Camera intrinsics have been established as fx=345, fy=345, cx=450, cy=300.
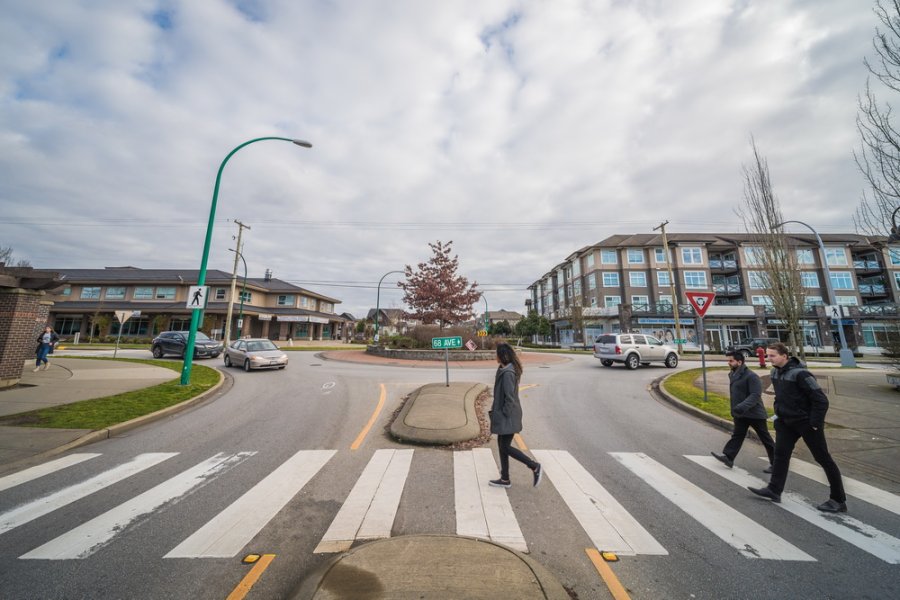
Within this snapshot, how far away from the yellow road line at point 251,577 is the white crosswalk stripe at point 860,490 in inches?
263

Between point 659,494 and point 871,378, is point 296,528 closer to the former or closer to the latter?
point 659,494

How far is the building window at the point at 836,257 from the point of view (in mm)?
42334

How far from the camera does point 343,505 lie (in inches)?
154

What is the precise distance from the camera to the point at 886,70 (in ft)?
21.4

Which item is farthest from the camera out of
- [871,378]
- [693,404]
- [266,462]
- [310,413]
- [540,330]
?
[540,330]

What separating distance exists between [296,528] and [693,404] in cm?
993

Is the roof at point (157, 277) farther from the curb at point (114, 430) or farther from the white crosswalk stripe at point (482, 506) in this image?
the white crosswalk stripe at point (482, 506)

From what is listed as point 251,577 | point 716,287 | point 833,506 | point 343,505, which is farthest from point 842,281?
point 251,577

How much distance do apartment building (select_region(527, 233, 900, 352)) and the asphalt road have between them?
36507 millimetres

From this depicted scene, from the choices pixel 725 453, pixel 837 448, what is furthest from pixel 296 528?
pixel 837 448

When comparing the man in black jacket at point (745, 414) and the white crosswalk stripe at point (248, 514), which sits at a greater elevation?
the man in black jacket at point (745, 414)

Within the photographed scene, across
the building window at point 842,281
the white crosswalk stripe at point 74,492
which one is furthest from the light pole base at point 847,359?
the building window at point 842,281

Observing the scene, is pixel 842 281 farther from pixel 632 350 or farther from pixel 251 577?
pixel 251 577

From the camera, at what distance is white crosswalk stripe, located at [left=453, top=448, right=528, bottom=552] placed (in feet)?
10.8
